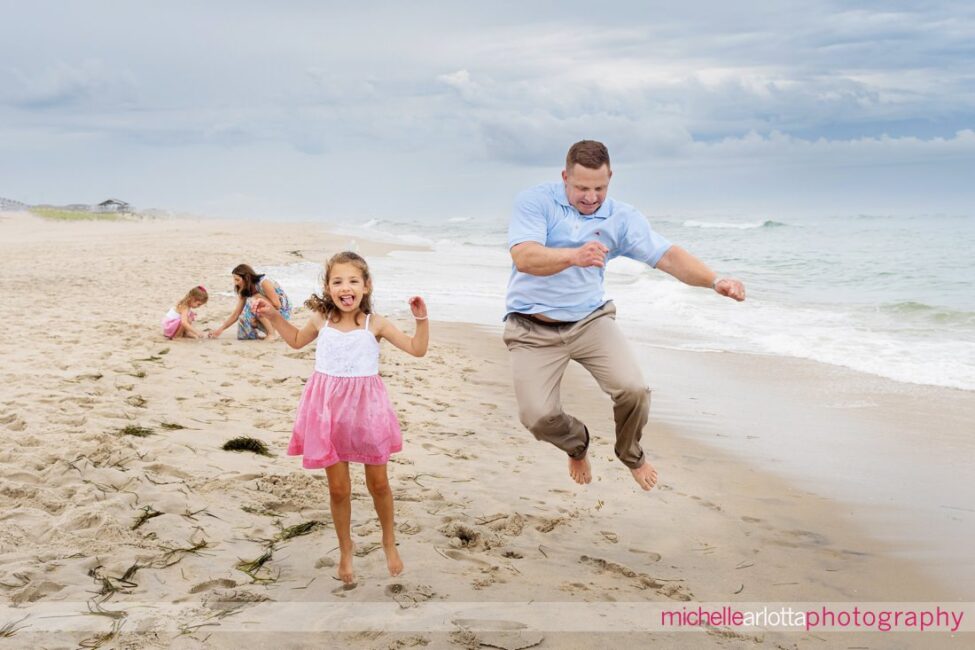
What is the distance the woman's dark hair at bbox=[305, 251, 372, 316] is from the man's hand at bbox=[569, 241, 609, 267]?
1123 millimetres

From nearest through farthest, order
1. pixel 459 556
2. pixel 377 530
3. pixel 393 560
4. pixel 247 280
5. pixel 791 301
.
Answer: pixel 393 560 < pixel 459 556 < pixel 377 530 < pixel 247 280 < pixel 791 301

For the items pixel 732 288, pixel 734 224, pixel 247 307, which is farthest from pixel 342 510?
pixel 734 224

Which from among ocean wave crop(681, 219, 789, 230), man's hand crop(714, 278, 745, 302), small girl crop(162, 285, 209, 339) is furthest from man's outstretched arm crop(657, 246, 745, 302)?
ocean wave crop(681, 219, 789, 230)

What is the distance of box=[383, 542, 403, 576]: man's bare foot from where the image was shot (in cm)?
474

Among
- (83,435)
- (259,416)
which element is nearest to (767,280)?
(259,416)

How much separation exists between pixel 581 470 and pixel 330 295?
2300 mm

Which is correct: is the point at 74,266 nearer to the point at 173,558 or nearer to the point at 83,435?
the point at 83,435

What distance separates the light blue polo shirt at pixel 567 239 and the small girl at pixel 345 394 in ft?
3.48

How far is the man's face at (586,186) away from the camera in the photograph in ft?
17.2

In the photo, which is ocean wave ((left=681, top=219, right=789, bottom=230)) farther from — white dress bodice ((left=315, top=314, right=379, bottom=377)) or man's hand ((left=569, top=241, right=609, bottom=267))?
white dress bodice ((left=315, top=314, right=379, bottom=377))

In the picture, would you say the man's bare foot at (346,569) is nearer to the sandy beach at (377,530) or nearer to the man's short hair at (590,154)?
the sandy beach at (377,530)

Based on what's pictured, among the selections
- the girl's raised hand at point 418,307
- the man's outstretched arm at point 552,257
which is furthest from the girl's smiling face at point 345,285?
the man's outstretched arm at point 552,257

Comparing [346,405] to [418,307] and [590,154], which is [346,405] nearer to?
[418,307]

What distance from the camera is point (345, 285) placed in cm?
457
